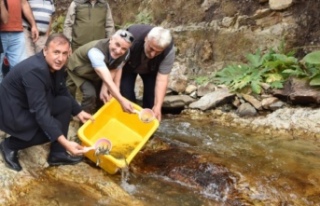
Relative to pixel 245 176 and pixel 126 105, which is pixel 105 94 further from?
pixel 245 176

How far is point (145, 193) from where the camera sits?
3.50 metres

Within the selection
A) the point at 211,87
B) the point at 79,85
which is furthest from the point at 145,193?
the point at 211,87

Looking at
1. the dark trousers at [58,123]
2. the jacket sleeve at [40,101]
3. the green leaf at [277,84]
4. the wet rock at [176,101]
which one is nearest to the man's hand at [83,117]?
the dark trousers at [58,123]

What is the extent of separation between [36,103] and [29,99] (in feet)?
0.22

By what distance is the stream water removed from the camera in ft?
11.3

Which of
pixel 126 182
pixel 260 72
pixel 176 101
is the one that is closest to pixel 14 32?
pixel 126 182

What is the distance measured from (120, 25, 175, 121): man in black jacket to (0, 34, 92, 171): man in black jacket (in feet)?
2.79

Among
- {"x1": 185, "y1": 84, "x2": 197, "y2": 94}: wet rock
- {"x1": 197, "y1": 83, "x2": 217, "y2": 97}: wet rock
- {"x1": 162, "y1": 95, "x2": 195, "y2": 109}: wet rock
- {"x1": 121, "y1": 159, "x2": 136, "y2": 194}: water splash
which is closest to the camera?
{"x1": 121, "y1": 159, "x2": 136, "y2": 194}: water splash

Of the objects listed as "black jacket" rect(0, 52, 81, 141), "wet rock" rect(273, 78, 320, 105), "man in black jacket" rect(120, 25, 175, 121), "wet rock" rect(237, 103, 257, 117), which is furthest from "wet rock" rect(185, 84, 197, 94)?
"black jacket" rect(0, 52, 81, 141)

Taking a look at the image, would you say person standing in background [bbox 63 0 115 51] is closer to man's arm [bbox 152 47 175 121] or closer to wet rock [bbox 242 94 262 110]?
man's arm [bbox 152 47 175 121]

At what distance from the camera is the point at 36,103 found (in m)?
3.15

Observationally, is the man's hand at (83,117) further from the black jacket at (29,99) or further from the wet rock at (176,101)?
the wet rock at (176,101)

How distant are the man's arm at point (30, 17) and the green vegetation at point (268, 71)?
3023mm

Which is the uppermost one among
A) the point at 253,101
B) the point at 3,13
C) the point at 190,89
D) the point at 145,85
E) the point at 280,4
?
the point at 3,13
